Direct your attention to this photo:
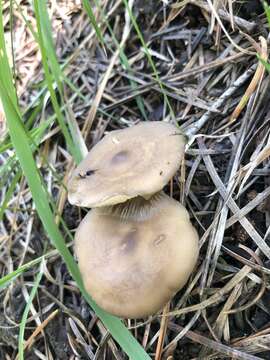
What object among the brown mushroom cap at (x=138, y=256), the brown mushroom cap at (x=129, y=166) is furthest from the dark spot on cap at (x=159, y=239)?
the brown mushroom cap at (x=129, y=166)

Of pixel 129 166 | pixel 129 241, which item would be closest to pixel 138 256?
pixel 129 241

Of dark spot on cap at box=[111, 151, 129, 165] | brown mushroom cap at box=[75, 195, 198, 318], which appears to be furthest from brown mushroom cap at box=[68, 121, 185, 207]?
brown mushroom cap at box=[75, 195, 198, 318]

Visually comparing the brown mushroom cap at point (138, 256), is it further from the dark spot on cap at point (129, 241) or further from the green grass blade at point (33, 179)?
the green grass blade at point (33, 179)

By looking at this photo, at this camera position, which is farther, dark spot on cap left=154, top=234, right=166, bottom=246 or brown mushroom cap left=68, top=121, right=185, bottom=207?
dark spot on cap left=154, top=234, right=166, bottom=246

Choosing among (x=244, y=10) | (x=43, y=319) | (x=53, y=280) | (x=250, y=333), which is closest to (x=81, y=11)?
(x=244, y=10)

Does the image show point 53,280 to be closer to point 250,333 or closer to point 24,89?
point 250,333

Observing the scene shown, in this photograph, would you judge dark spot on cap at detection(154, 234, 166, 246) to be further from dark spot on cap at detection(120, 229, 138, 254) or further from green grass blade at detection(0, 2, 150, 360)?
green grass blade at detection(0, 2, 150, 360)

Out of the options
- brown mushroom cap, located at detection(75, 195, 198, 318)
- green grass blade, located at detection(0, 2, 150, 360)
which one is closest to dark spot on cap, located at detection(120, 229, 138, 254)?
brown mushroom cap, located at detection(75, 195, 198, 318)

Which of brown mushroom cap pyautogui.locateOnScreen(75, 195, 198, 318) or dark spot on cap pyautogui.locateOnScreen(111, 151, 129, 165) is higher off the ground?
dark spot on cap pyautogui.locateOnScreen(111, 151, 129, 165)
